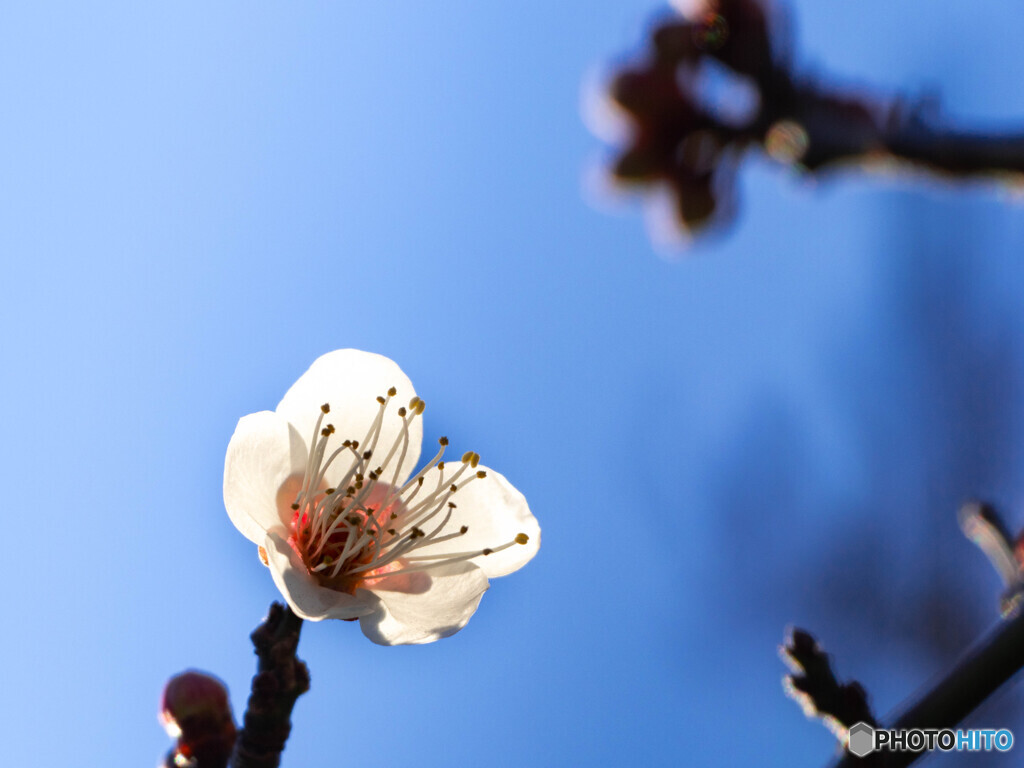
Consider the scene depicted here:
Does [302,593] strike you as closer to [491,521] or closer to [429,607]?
[429,607]

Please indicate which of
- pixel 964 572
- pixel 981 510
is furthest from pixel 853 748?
pixel 964 572

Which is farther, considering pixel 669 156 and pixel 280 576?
pixel 669 156

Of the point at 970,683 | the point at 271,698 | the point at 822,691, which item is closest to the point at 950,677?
the point at 970,683

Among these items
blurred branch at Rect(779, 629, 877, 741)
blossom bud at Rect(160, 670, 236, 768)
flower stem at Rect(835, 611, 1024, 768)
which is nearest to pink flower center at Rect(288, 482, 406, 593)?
blossom bud at Rect(160, 670, 236, 768)

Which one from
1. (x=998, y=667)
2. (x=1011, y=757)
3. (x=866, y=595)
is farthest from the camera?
(x=866, y=595)

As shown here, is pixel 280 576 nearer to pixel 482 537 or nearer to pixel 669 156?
pixel 482 537

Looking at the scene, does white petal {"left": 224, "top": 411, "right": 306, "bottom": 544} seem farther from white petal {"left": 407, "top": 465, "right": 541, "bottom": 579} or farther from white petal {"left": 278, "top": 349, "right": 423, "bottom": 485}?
white petal {"left": 407, "top": 465, "right": 541, "bottom": 579}
